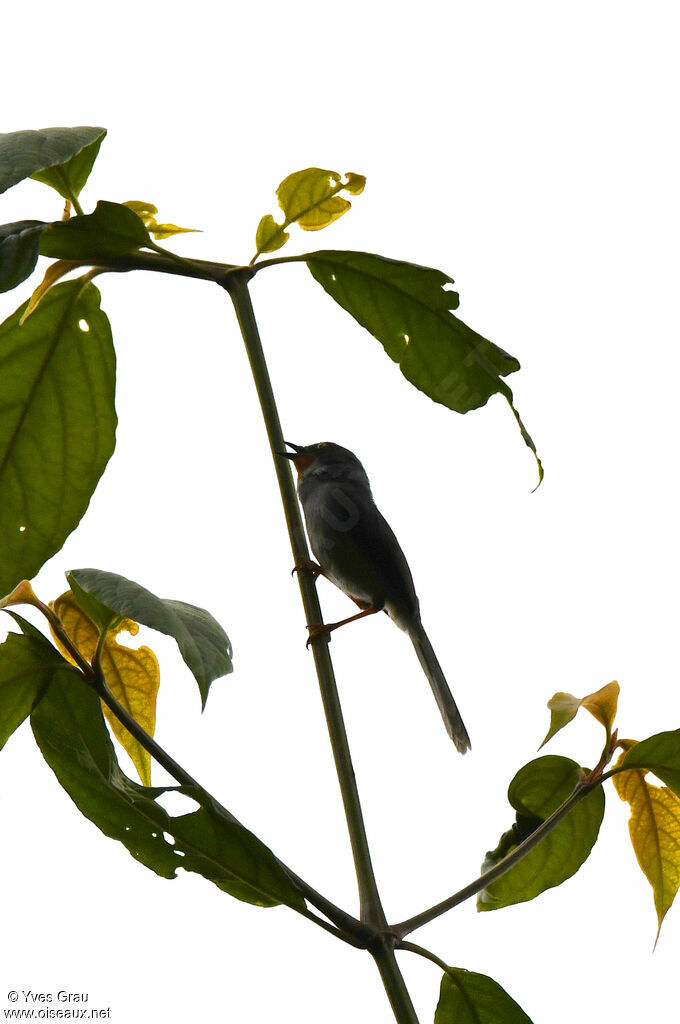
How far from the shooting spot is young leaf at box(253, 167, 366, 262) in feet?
3.95

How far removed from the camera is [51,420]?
1.15 metres

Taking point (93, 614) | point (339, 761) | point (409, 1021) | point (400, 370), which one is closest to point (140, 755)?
point (93, 614)

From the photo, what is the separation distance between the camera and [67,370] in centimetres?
115

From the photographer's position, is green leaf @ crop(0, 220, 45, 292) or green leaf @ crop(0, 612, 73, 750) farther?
green leaf @ crop(0, 612, 73, 750)

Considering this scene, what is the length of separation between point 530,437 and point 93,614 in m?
0.53

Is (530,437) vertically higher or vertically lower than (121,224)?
lower

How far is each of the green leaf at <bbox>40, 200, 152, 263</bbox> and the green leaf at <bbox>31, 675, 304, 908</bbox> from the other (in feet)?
1.46

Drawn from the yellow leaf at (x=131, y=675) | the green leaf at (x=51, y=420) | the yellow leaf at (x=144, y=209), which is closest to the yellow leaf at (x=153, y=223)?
the yellow leaf at (x=144, y=209)

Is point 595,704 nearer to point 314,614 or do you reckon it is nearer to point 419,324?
point 314,614

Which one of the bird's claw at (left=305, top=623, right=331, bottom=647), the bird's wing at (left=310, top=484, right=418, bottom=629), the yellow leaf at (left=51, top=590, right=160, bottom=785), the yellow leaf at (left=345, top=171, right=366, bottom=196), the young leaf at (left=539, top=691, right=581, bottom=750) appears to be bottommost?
the young leaf at (left=539, top=691, right=581, bottom=750)

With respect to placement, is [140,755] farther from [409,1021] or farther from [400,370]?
[400,370]

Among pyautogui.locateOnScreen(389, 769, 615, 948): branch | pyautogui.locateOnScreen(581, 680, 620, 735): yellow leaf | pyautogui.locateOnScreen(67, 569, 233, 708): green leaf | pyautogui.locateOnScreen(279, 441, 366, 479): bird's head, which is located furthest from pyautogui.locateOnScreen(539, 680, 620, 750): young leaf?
pyautogui.locateOnScreen(279, 441, 366, 479): bird's head

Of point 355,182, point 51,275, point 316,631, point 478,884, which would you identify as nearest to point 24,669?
point 316,631

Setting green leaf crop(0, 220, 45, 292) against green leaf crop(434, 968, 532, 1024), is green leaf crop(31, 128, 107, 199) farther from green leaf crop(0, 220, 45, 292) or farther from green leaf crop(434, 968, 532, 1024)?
green leaf crop(434, 968, 532, 1024)
